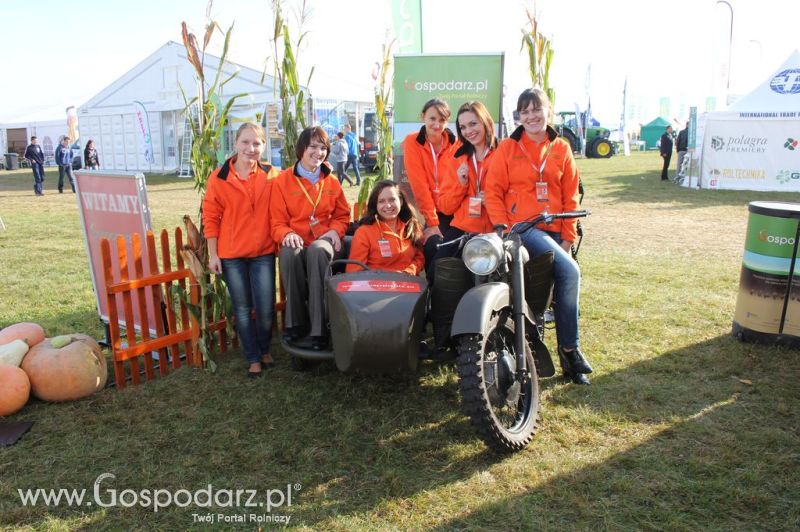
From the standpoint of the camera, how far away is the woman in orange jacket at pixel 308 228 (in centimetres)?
404

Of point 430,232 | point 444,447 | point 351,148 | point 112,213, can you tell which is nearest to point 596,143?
point 351,148

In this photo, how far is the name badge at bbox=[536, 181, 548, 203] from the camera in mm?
3971

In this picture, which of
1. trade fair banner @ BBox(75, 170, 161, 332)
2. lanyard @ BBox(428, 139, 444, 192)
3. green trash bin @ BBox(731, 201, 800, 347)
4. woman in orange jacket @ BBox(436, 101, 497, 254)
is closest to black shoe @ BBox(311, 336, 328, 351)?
woman in orange jacket @ BBox(436, 101, 497, 254)

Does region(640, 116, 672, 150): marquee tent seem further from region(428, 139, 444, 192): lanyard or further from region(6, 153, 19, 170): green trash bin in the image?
region(428, 139, 444, 192): lanyard

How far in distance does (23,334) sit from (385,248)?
96.5 inches

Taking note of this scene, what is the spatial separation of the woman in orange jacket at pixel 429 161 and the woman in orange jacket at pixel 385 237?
0.54 meters

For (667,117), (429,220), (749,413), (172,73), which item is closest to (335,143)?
(172,73)

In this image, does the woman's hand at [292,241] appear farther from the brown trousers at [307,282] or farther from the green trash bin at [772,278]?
the green trash bin at [772,278]

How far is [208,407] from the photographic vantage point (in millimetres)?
3877

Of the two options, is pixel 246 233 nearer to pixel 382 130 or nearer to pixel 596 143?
pixel 382 130

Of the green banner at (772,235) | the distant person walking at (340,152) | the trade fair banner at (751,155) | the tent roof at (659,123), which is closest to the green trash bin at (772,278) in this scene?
the green banner at (772,235)

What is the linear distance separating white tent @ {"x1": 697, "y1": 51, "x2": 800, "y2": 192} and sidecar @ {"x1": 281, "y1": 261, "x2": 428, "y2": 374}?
16.2m

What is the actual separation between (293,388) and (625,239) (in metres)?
7.09

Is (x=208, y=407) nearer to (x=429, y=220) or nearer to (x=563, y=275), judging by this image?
(x=429, y=220)
